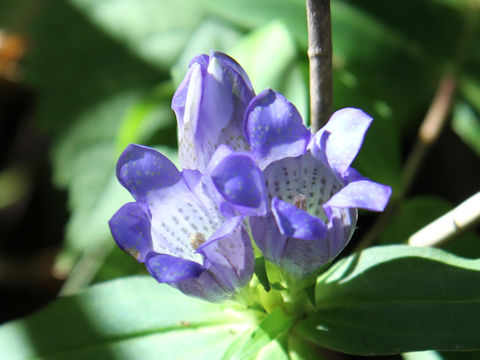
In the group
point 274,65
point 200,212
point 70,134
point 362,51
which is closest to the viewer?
point 200,212

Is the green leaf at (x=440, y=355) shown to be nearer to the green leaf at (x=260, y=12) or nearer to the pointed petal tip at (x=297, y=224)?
the pointed petal tip at (x=297, y=224)

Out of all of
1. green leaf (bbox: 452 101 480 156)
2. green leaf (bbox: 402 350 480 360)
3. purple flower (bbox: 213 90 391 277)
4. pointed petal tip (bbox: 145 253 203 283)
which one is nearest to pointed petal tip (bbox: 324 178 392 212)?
purple flower (bbox: 213 90 391 277)

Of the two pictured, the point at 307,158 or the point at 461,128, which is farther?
the point at 461,128

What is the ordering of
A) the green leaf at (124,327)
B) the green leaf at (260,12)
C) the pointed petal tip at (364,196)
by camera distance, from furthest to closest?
the green leaf at (260,12) → the green leaf at (124,327) → the pointed petal tip at (364,196)

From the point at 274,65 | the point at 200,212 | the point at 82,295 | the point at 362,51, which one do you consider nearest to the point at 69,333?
the point at 82,295

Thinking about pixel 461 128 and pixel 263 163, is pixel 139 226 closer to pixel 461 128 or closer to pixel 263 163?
pixel 263 163

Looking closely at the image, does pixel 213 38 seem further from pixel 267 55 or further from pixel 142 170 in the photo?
pixel 142 170

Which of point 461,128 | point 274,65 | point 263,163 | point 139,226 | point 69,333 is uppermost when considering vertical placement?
point 461,128

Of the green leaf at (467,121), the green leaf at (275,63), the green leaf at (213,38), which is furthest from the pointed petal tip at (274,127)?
the green leaf at (467,121)
